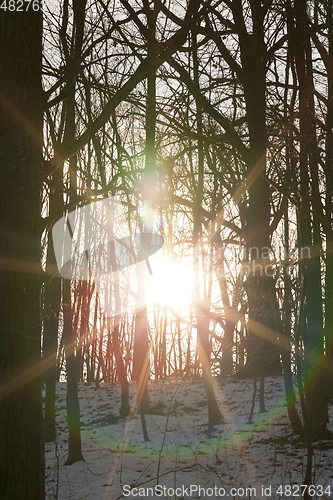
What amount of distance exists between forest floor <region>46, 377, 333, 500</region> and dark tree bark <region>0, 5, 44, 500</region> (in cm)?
165

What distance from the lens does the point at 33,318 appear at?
3.47 metres

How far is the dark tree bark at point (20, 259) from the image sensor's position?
3242 millimetres

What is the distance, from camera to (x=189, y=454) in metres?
8.34

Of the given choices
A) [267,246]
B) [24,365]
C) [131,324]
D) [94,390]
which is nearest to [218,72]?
[267,246]

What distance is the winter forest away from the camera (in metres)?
3.46

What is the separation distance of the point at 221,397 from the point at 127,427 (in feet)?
11.5

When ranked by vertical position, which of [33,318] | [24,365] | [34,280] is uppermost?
[34,280]

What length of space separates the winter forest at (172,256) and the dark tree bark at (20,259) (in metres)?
0.01

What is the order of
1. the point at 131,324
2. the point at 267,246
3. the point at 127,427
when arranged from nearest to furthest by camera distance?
the point at 267,246
the point at 127,427
the point at 131,324

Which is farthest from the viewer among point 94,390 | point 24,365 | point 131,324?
point 131,324

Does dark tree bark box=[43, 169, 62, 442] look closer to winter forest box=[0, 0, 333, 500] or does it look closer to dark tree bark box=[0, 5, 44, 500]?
winter forest box=[0, 0, 333, 500]

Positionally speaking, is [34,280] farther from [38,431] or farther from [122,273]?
[122,273]

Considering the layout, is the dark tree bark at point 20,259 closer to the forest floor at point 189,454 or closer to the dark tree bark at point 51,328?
the forest floor at point 189,454

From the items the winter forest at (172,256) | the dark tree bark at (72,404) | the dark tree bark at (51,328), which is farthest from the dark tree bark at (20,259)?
the dark tree bark at (51,328)
